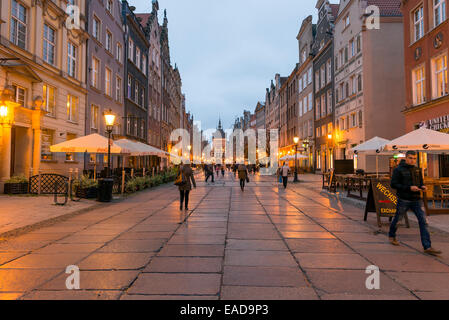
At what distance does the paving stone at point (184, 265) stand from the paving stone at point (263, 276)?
0.23 meters

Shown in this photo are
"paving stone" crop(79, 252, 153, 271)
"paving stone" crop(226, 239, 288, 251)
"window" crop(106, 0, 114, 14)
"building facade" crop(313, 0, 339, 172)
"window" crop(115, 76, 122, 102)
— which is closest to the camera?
"paving stone" crop(79, 252, 153, 271)

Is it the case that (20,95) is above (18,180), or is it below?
above

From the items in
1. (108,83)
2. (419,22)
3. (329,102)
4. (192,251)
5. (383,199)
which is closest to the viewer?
(192,251)

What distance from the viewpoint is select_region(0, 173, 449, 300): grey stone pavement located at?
391 centimetres

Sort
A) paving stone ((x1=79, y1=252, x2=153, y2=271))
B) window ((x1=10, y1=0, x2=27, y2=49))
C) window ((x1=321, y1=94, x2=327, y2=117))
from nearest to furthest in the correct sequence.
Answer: paving stone ((x1=79, y1=252, x2=153, y2=271)) < window ((x1=10, y1=0, x2=27, y2=49)) < window ((x1=321, y1=94, x2=327, y2=117))

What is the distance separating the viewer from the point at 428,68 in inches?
701

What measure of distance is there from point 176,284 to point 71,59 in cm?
2079

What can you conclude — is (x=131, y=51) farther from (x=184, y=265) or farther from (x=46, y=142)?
(x=184, y=265)

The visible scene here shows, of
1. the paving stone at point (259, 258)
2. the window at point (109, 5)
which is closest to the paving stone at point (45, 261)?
the paving stone at point (259, 258)

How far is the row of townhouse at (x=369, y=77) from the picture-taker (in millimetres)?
17547

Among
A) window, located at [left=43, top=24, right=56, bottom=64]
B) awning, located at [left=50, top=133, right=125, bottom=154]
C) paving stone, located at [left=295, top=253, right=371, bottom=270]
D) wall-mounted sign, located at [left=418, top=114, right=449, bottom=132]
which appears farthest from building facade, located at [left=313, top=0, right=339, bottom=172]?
paving stone, located at [left=295, top=253, right=371, bottom=270]

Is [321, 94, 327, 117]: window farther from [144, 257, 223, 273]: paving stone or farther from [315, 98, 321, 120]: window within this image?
[144, 257, 223, 273]: paving stone

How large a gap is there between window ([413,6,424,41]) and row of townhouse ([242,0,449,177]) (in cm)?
5

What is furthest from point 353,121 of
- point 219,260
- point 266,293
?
point 266,293
